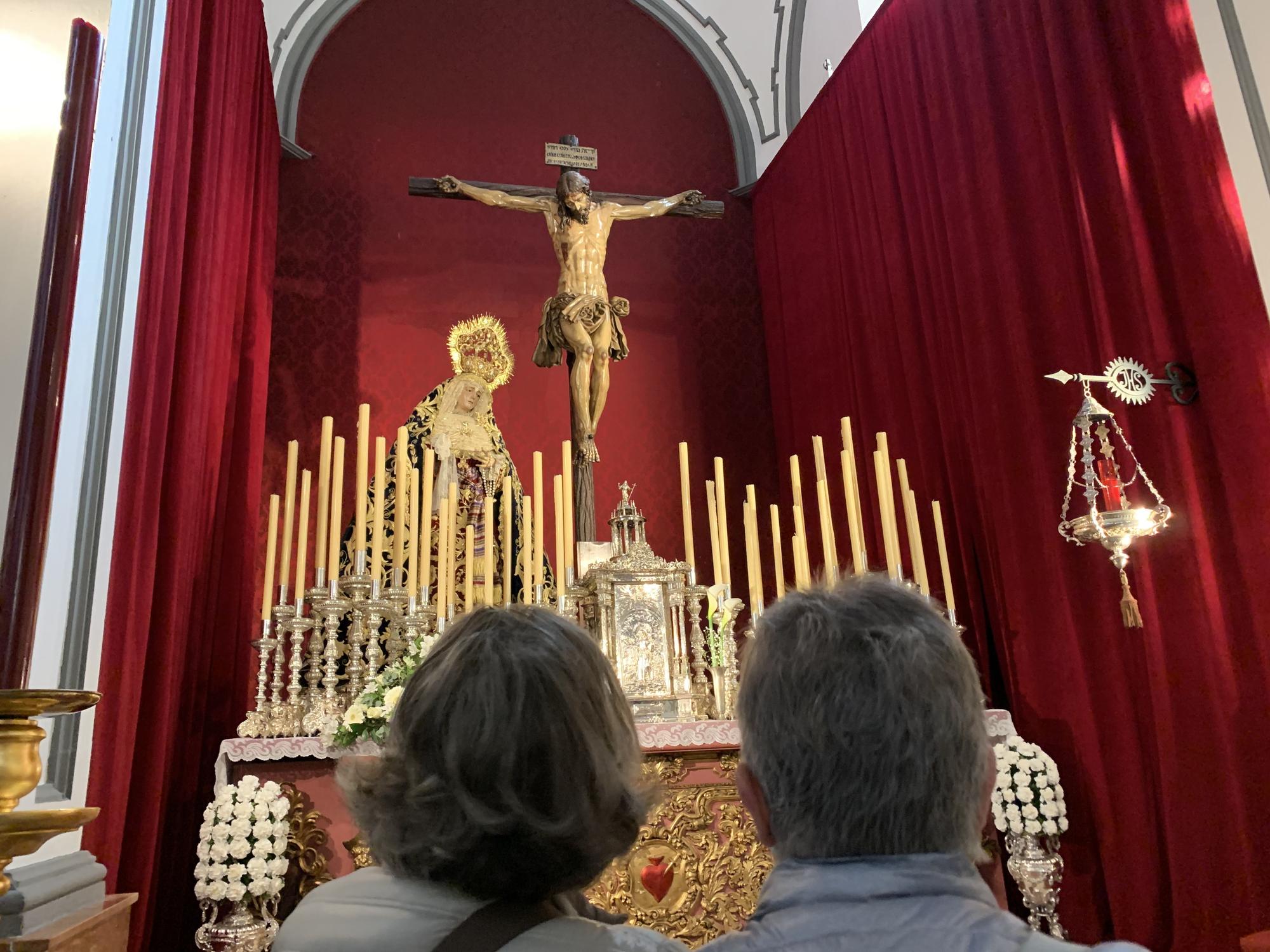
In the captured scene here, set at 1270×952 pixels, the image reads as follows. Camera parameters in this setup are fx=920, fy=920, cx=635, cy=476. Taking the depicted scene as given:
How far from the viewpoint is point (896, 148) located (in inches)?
189

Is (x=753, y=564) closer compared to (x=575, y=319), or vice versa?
(x=753, y=564)

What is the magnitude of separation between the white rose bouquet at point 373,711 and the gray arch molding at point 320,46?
4193 millimetres

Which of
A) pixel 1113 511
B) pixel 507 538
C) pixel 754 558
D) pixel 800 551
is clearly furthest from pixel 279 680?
pixel 1113 511

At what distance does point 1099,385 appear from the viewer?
3439 mm

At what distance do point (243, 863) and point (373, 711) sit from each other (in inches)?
23.3

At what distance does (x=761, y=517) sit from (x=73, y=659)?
13.8 ft

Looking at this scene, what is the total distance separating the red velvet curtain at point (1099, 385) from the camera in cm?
292

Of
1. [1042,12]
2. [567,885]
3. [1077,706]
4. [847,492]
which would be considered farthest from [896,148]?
[567,885]

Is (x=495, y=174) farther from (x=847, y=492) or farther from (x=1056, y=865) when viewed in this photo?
(x=1056, y=865)

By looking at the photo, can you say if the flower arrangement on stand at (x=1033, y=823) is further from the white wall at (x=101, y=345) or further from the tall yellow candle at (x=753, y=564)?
the white wall at (x=101, y=345)

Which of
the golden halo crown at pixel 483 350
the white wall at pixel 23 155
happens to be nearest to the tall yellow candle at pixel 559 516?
the white wall at pixel 23 155

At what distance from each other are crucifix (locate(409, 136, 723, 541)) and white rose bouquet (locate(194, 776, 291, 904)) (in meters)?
1.64

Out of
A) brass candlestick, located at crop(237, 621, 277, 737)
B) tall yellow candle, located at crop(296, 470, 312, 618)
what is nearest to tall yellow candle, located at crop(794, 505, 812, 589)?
tall yellow candle, located at crop(296, 470, 312, 618)

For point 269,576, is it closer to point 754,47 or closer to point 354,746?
point 354,746
